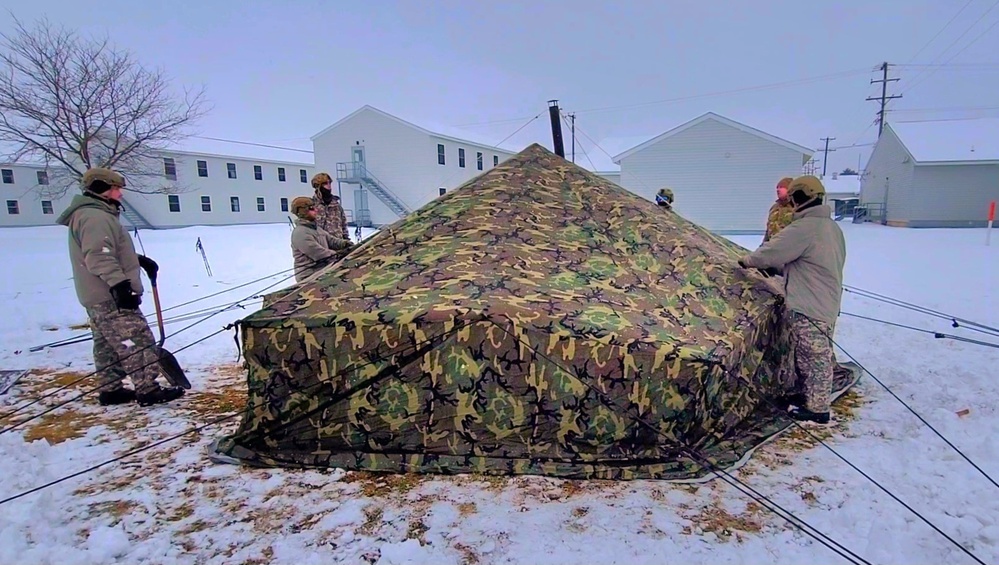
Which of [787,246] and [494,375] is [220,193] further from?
[787,246]

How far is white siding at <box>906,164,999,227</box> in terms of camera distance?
19.9 meters

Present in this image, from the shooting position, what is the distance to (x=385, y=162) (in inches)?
963

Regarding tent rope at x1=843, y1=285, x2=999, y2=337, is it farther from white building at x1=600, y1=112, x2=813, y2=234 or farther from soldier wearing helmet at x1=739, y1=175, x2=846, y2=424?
white building at x1=600, y1=112, x2=813, y2=234

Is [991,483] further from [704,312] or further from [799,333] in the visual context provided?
[704,312]

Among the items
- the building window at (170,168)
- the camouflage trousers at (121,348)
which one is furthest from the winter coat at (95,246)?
the building window at (170,168)

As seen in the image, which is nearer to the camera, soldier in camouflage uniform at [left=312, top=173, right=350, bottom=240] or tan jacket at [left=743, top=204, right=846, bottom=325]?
tan jacket at [left=743, top=204, right=846, bottom=325]

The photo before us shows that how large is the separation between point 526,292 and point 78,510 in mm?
2588

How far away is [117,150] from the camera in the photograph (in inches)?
707

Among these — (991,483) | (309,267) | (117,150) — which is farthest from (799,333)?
(117,150)

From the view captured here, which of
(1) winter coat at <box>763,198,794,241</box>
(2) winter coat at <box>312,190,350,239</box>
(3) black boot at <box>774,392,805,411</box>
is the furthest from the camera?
(2) winter coat at <box>312,190,350,239</box>

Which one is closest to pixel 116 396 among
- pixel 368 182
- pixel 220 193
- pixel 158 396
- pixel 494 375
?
pixel 158 396

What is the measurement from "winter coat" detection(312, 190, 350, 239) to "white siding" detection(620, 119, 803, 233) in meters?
15.9

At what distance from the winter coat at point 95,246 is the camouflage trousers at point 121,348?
0.45 ft

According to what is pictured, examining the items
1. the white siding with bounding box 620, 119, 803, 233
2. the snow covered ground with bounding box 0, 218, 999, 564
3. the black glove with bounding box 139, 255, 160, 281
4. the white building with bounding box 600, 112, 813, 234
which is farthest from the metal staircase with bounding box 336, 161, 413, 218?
the snow covered ground with bounding box 0, 218, 999, 564
